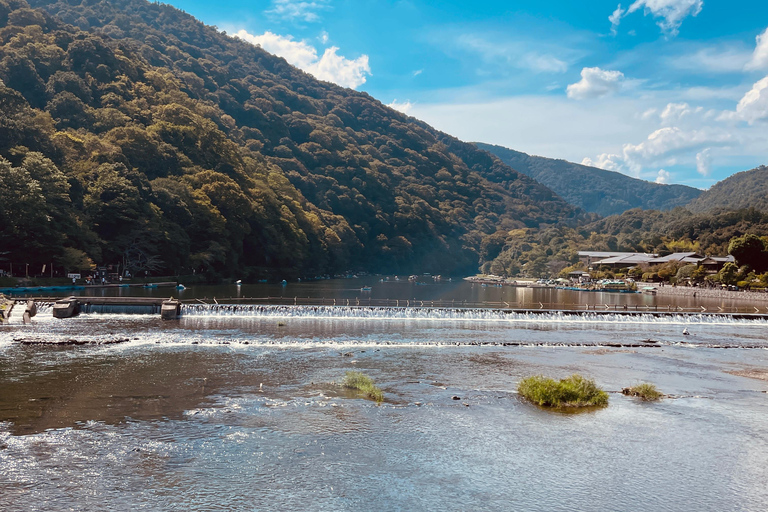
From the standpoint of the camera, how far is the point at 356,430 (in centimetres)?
1541

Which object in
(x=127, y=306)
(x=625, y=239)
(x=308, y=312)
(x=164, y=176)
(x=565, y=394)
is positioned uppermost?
(x=164, y=176)

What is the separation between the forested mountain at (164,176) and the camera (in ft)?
200

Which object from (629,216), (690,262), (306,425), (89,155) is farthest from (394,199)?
(306,425)

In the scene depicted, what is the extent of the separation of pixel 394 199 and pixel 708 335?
14486 centimetres

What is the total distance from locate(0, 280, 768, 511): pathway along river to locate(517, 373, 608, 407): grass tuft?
2.36 feet

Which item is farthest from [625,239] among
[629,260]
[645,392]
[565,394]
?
[565,394]

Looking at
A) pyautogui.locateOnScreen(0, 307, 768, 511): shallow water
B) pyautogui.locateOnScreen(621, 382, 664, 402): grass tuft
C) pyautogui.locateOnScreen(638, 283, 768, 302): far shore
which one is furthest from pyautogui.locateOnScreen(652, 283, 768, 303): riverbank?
pyautogui.locateOnScreen(621, 382, 664, 402): grass tuft

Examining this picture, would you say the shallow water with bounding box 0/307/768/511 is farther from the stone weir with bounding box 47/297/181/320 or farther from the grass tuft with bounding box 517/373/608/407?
the stone weir with bounding box 47/297/181/320

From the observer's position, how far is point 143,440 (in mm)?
13961

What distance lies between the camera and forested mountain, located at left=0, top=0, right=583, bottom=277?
6103cm

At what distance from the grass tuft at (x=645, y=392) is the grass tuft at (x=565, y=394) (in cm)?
160

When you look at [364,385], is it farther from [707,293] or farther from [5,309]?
[707,293]

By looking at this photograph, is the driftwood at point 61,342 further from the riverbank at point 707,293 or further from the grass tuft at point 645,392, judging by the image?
the riverbank at point 707,293

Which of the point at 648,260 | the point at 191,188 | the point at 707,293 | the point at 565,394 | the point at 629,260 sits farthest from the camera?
the point at 629,260
